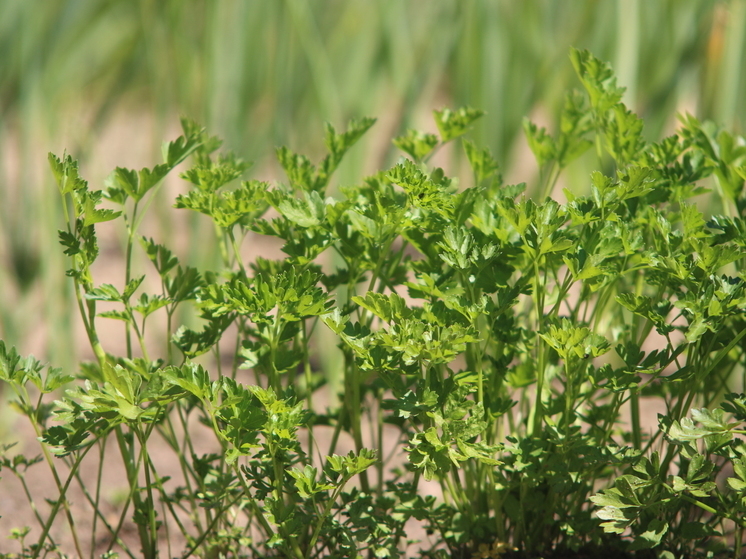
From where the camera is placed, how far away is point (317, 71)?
177 centimetres

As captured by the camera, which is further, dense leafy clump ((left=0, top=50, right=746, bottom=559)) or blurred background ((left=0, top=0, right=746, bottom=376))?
blurred background ((left=0, top=0, right=746, bottom=376))

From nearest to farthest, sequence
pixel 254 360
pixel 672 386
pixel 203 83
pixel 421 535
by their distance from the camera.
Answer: pixel 254 360
pixel 672 386
pixel 421 535
pixel 203 83

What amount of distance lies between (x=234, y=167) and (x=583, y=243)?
0.45m

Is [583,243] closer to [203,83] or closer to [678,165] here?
[678,165]

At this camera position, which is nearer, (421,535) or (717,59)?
(421,535)

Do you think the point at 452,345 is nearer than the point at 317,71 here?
Yes

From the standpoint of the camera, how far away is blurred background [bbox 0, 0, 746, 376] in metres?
1.73

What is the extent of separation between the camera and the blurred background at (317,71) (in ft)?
5.69

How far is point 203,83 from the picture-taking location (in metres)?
1.83

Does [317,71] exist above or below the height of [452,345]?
above

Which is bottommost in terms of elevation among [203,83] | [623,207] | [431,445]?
[431,445]

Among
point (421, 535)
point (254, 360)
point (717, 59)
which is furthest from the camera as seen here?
point (717, 59)

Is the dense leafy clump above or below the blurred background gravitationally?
below

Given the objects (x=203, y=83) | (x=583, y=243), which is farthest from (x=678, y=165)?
(x=203, y=83)
